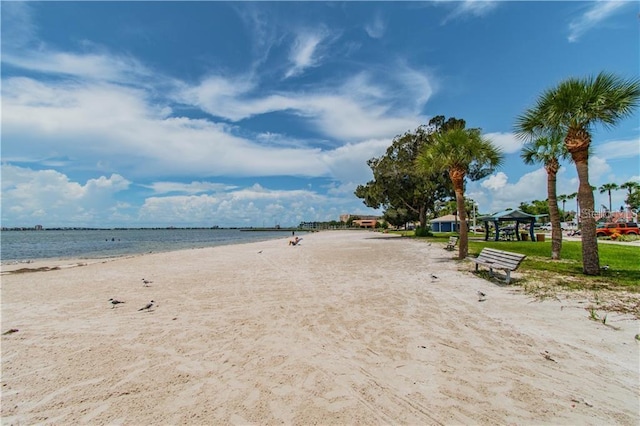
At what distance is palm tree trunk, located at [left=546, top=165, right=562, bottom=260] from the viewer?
12.9 metres

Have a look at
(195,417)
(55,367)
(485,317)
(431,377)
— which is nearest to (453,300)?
(485,317)

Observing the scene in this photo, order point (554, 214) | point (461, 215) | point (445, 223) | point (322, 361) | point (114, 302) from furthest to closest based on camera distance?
1. point (445, 223)
2. point (461, 215)
3. point (554, 214)
4. point (114, 302)
5. point (322, 361)

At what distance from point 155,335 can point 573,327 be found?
6.92 m

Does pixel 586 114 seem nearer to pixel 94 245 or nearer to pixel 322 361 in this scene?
pixel 322 361

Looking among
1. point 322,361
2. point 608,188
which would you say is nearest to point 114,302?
point 322,361

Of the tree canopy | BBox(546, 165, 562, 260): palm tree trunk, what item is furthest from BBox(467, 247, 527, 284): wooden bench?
the tree canopy

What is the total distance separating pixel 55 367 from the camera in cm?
419

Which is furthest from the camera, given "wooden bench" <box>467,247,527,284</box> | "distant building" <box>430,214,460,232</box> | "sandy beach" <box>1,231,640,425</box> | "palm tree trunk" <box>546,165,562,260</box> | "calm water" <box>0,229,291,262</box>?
"distant building" <box>430,214,460,232</box>

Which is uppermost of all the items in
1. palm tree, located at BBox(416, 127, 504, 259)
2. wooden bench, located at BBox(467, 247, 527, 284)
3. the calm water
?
palm tree, located at BBox(416, 127, 504, 259)

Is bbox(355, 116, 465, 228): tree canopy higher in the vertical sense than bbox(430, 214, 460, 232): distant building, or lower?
higher

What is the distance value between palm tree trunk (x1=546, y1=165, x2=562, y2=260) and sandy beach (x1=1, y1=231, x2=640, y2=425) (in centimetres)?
695

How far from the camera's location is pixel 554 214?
13922mm

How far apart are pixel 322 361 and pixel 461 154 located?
13034mm

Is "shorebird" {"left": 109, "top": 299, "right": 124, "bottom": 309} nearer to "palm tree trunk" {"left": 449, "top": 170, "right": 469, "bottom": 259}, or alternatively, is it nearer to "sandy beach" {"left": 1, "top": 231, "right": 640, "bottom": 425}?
"sandy beach" {"left": 1, "top": 231, "right": 640, "bottom": 425}
